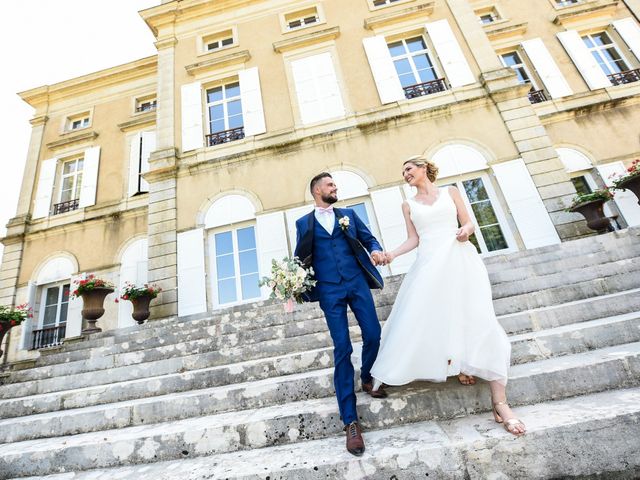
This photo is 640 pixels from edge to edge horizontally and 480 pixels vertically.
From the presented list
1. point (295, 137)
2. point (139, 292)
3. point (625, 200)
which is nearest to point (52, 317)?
point (139, 292)

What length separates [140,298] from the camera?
6.99 m

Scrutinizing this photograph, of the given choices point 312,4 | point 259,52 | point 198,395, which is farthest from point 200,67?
point 198,395

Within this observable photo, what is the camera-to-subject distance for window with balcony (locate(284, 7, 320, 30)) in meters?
10.0

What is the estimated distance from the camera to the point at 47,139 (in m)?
11.9

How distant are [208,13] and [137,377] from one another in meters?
11.4

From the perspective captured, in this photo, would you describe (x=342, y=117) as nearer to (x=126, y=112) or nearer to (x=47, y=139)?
(x=126, y=112)

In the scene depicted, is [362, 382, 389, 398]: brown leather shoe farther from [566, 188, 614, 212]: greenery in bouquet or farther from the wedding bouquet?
[566, 188, 614, 212]: greenery in bouquet

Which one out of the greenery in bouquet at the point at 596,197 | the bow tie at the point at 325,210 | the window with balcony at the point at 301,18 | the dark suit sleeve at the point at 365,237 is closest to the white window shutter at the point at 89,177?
the window with balcony at the point at 301,18

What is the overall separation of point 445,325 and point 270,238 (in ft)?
19.4

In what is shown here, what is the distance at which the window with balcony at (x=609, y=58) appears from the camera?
10.1 m

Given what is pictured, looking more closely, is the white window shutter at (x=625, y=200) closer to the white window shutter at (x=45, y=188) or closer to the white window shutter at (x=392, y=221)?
the white window shutter at (x=392, y=221)

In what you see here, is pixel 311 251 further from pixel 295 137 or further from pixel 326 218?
pixel 295 137

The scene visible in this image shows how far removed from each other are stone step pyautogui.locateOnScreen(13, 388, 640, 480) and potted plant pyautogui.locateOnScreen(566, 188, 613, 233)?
5628 millimetres

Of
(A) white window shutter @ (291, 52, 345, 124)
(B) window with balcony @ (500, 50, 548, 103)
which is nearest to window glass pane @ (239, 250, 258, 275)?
(A) white window shutter @ (291, 52, 345, 124)
